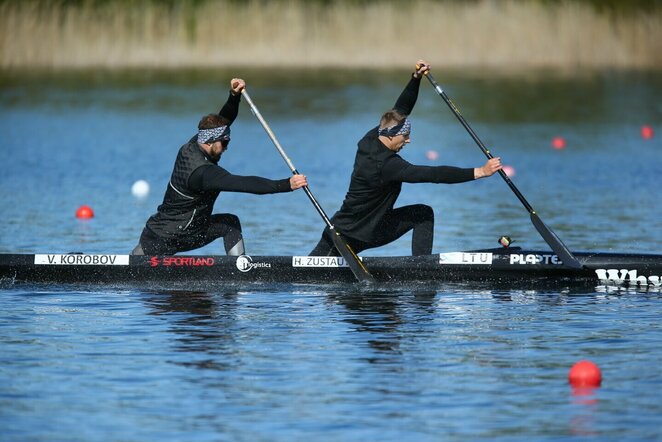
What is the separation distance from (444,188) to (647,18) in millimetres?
21507

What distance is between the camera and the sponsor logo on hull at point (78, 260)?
15.8 metres

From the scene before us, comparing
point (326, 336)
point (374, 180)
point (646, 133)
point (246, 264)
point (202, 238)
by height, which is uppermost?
point (646, 133)

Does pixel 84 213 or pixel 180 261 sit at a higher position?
→ pixel 84 213

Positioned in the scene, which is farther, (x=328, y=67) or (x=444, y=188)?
(x=328, y=67)

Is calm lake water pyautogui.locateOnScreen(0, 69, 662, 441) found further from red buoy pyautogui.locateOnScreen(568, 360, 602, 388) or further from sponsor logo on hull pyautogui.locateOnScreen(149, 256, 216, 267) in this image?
sponsor logo on hull pyautogui.locateOnScreen(149, 256, 216, 267)

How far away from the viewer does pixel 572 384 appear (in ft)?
37.4

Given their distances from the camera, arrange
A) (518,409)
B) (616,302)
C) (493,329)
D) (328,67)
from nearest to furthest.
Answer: (518,409) < (493,329) < (616,302) < (328,67)

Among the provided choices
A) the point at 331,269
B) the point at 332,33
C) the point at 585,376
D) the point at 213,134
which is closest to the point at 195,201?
the point at 213,134

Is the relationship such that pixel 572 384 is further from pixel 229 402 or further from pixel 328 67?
pixel 328 67

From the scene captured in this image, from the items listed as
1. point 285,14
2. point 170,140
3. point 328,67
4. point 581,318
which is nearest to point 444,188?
point 170,140

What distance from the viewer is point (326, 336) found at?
1337cm

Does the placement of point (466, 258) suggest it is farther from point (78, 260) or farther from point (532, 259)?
point (78, 260)

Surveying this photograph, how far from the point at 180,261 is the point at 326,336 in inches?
111

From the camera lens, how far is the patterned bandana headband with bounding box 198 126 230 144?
15.2 metres
